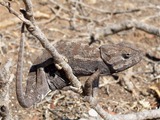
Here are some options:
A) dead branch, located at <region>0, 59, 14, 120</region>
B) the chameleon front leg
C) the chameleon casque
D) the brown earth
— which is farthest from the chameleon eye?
the brown earth

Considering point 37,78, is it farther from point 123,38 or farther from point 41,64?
point 123,38

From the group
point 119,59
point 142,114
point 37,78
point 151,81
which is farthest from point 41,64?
point 151,81

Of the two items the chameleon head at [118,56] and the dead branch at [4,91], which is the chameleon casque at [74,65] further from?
the dead branch at [4,91]

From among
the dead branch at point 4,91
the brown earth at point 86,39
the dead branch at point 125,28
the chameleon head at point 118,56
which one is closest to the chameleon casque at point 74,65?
the chameleon head at point 118,56

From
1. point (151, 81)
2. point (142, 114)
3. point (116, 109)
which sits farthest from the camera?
point (151, 81)

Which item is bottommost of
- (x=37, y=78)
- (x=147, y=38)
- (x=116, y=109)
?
(x=116, y=109)

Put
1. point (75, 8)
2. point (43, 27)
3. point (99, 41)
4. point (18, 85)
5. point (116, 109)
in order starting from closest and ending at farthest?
point (18, 85)
point (116, 109)
point (99, 41)
point (43, 27)
point (75, 8)

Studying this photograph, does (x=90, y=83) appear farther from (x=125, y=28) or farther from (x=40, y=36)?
(x=125, y=28)

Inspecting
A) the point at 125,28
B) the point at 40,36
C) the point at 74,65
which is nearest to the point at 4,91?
the point at 74,65
